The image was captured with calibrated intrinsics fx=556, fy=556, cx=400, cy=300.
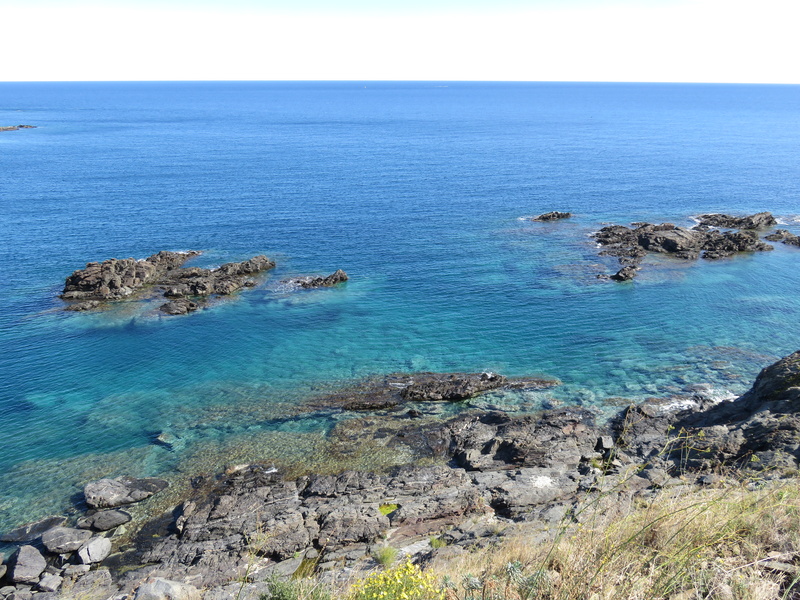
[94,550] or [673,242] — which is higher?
[673,242]

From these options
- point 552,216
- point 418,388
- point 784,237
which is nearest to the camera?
point 418,388

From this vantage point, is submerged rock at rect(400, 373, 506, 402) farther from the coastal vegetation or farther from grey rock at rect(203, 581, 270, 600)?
the coastal vegetation

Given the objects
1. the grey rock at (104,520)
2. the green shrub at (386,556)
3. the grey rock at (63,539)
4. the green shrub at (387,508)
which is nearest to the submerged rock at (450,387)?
the green shrub at (387,508)

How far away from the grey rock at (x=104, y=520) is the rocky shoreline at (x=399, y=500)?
0.07 metres

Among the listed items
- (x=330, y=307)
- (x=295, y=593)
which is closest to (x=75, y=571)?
(x=295, y=593)

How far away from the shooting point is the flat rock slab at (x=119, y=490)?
3102 cm

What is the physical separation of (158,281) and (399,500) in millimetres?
43778

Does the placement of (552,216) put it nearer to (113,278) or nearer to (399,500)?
(113,278)

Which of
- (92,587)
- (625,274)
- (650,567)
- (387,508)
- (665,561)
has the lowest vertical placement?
(92,587)

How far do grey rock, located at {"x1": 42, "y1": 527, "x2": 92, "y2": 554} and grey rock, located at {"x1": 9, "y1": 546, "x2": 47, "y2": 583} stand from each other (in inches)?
23.7

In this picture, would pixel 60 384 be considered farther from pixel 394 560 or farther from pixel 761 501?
pixel 761 501

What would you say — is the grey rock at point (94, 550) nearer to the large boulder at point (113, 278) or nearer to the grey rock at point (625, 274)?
the large boulder at point (113, 278)

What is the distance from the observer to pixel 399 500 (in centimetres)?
3038

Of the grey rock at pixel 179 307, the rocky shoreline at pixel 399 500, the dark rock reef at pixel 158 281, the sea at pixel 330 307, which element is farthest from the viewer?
the dark rock reef at pixel 158 281
